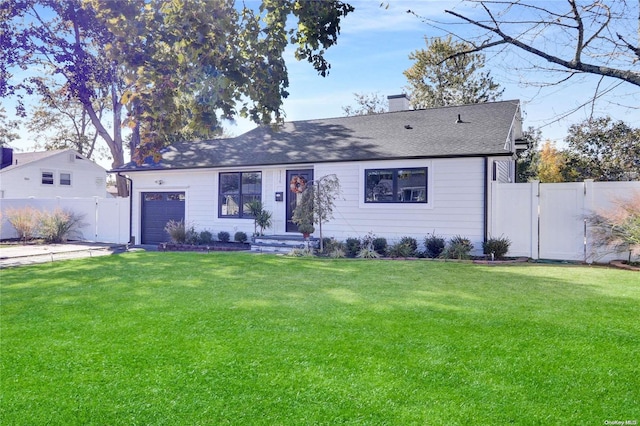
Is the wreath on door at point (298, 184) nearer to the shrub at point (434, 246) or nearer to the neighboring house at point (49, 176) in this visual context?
the shrub at point (434, 246)

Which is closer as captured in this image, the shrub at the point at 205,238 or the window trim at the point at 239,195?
the window trim at the point at 239,195

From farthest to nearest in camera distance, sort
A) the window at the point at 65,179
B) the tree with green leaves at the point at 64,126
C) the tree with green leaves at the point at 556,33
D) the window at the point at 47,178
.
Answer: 1. the tree with green leaves at the point at 64,126
2. the window at the point at 65,179
3. the window at the point at 47,178
4. the tree with green leaves at the point at 556,33

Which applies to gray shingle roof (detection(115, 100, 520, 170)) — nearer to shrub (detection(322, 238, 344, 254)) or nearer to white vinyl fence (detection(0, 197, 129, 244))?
white vinyl fence (detection(0, 197, 129, 244))

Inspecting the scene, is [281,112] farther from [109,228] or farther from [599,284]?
[109,228]

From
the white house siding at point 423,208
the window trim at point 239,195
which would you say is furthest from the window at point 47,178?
the white house siding at point 423,208

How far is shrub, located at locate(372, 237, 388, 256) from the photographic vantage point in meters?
12.4

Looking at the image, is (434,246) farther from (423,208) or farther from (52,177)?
(52,177)

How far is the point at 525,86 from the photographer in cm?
469

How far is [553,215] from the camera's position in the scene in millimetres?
10828

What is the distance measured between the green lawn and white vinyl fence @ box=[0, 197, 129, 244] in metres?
10.4

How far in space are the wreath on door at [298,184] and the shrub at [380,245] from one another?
10.1ft

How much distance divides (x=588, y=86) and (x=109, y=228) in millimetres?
17051

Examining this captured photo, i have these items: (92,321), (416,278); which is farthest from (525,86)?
(92,321)

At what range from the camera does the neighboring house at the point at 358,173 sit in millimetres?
11844
